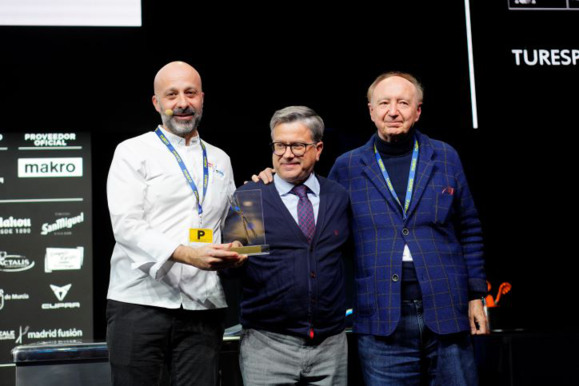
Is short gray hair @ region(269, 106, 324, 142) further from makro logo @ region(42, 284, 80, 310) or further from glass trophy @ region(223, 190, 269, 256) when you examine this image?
makro logo @ region(42, 284, 80, 310)

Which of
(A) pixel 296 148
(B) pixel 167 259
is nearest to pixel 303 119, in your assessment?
(A) pixel 296 148

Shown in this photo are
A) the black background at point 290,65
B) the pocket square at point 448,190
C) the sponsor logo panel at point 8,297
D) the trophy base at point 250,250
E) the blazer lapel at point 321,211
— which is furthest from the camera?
the sponsor logo panel at point 8,297

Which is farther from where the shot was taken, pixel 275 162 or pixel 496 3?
pixel 496 3

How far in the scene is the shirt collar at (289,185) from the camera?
2025mm

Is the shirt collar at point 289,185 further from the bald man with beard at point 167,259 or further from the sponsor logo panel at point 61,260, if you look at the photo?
the sponsor logo panel at point 61,260

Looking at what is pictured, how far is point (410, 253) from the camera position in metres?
1.97

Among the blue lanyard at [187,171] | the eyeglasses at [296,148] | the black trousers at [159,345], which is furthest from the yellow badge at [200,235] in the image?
the eyeglasses at [296,148]

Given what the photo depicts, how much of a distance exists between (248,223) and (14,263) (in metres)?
2.65

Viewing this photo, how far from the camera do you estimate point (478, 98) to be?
148 inches

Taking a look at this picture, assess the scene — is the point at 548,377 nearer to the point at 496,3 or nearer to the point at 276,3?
the point at 496,3

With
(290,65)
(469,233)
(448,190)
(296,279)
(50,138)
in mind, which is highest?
(290,65)

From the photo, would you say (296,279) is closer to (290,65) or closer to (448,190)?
(448,190)

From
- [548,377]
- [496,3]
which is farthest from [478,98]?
[548,377]

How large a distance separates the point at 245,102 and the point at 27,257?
1.68 m
